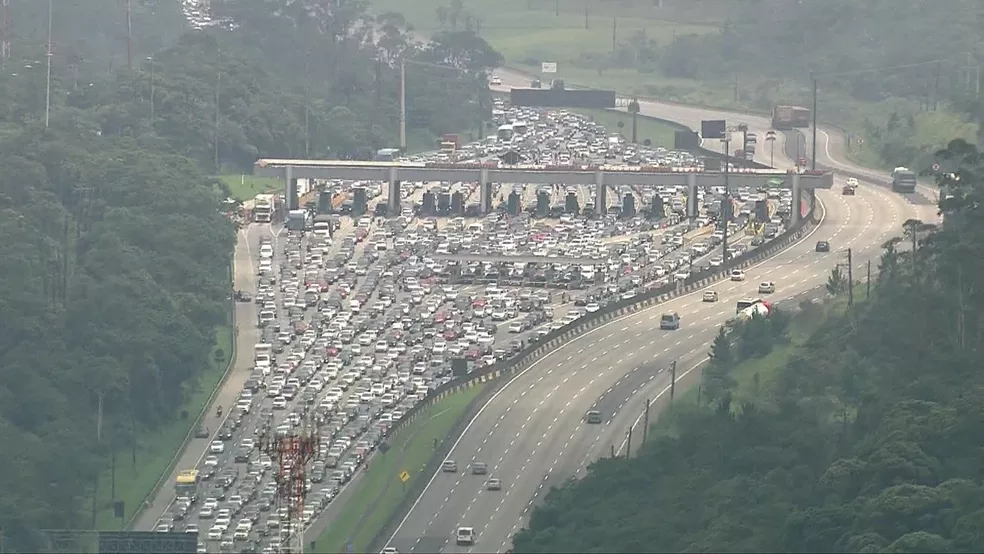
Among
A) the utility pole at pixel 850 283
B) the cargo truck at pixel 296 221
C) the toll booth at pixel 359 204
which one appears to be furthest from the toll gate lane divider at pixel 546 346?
the cargo truck at pixel 296 221

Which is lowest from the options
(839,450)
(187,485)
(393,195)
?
(187,485)

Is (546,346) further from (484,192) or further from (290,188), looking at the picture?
(290,188)

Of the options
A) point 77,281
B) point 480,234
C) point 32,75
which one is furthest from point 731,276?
point 32,75

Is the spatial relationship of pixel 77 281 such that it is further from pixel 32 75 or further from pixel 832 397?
pixel 32 75

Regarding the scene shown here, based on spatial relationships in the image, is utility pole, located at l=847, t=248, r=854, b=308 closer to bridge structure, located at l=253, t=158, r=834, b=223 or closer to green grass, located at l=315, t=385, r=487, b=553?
green grass, located at l=315, t=385, r=487, b=553

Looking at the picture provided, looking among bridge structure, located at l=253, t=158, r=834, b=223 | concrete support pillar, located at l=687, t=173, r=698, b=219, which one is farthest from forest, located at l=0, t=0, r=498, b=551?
concrete support pillar, located at l=687, t=173, r=698, b=219

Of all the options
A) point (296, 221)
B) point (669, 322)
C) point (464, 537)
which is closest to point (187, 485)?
point (464, 537)
